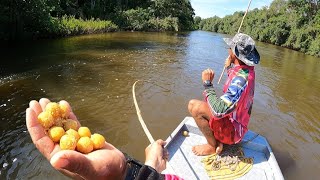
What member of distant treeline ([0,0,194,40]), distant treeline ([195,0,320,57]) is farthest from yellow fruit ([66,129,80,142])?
distant treeline ([195,0,320,57])

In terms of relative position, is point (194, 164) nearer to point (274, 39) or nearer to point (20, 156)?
point (20, 156)

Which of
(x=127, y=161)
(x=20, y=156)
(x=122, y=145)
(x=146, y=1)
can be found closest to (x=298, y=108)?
(x=122, y=145)

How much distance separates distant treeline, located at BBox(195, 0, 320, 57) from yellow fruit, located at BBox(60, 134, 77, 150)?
30.1 m

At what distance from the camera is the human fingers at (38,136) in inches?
68.0

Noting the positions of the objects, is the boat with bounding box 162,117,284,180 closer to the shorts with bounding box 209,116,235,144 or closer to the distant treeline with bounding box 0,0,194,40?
the shorts with bounding box 209,116,235,144

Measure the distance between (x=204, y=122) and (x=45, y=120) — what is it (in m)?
2.67

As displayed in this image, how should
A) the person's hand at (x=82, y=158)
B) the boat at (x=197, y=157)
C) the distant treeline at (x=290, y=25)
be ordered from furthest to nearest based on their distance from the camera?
the distant treeline at (x=290, y=25), the boat at (x=197, y=157), the person's hand at (x=82, y=158)

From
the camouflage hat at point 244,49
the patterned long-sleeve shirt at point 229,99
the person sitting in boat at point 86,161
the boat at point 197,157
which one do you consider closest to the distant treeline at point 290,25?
the boat at point 197,157

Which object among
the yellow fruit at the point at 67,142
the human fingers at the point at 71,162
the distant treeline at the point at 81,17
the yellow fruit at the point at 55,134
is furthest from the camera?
the distant treeline at the point at 81,17

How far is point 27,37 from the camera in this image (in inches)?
656

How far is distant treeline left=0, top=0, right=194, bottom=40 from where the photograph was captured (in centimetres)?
1579

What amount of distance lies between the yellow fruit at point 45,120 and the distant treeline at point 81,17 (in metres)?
14.9

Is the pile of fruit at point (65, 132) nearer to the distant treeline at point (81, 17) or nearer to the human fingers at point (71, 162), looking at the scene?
the human fingers at point (71, 162)

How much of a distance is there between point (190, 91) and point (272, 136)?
3.42 metres
